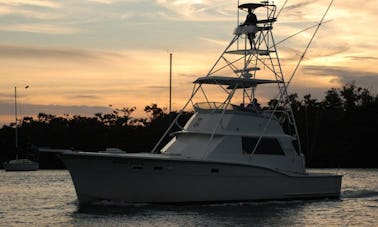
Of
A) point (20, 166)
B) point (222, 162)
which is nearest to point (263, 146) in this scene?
point (222, 162)

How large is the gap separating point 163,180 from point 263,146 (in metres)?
5.23

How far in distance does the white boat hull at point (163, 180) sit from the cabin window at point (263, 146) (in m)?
1.17

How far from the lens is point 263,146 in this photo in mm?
31766

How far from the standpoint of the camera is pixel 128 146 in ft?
293

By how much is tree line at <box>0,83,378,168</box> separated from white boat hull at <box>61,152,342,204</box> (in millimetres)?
53372

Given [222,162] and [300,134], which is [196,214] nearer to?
[222,162]

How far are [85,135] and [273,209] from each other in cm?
6563

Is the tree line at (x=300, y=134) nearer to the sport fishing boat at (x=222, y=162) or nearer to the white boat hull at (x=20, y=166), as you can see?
the white boat hull at (x=20, y=166)

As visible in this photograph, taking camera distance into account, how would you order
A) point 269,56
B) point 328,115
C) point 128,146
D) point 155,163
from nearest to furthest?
1. point 155,163
2. point 269,56
3. point 128,146
4. point 328,115

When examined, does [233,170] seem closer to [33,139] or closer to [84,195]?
[84,195]

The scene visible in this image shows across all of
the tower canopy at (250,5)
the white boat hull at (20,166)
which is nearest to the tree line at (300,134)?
the white boat hull at (20,166)

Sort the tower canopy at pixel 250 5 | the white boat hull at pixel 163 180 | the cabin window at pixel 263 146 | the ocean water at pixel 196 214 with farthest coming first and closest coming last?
the tower canopy at pixel 250 5 < the cabin window at pixel 263 146 < the white boat hull at pixel 163 180 < the ocean water at pixel 196 214

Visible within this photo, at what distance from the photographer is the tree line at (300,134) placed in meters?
87.7

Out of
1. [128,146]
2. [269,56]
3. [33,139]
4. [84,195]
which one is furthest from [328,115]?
[84,195]
